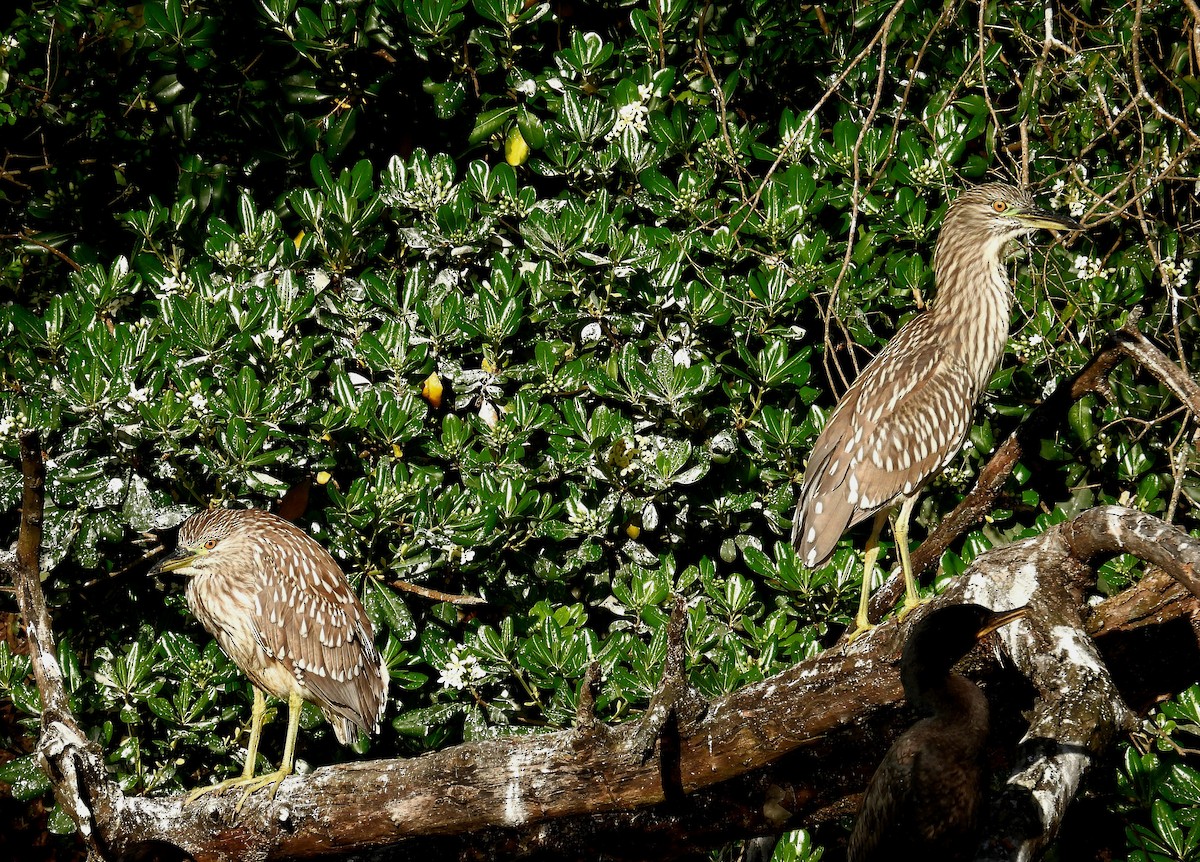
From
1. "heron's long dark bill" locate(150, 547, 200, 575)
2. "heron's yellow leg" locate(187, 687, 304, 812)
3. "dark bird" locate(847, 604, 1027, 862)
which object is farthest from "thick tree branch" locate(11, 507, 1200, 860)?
"heron's long dark bill" locate(150, 547, 200, 575)

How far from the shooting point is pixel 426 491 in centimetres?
452

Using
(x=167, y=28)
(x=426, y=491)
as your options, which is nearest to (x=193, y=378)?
(x=426, y=491)

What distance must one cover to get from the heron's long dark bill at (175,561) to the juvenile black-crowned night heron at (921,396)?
→ 7.92 ft

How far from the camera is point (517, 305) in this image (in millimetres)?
4676

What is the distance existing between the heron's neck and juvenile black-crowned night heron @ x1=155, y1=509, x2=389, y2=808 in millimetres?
2751

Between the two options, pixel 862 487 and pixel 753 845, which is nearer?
pixel 862 487

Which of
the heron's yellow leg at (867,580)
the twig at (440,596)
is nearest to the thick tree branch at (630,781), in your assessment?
the heron's yellow leg at (867,580)

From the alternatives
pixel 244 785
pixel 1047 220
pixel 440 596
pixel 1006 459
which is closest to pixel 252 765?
pixel 244 785

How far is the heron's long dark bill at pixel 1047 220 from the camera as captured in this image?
14.8ft

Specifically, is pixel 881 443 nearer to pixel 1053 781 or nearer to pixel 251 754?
pixel 1053 781

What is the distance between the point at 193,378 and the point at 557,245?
1568mm

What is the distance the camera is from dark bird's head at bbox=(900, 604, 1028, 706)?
3.09 meters

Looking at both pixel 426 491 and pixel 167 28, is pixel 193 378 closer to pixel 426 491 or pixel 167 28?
pixel 426 491

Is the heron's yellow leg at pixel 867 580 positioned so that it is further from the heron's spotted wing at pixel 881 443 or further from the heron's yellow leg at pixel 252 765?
the heron's yellow leg at pixel 252 765
